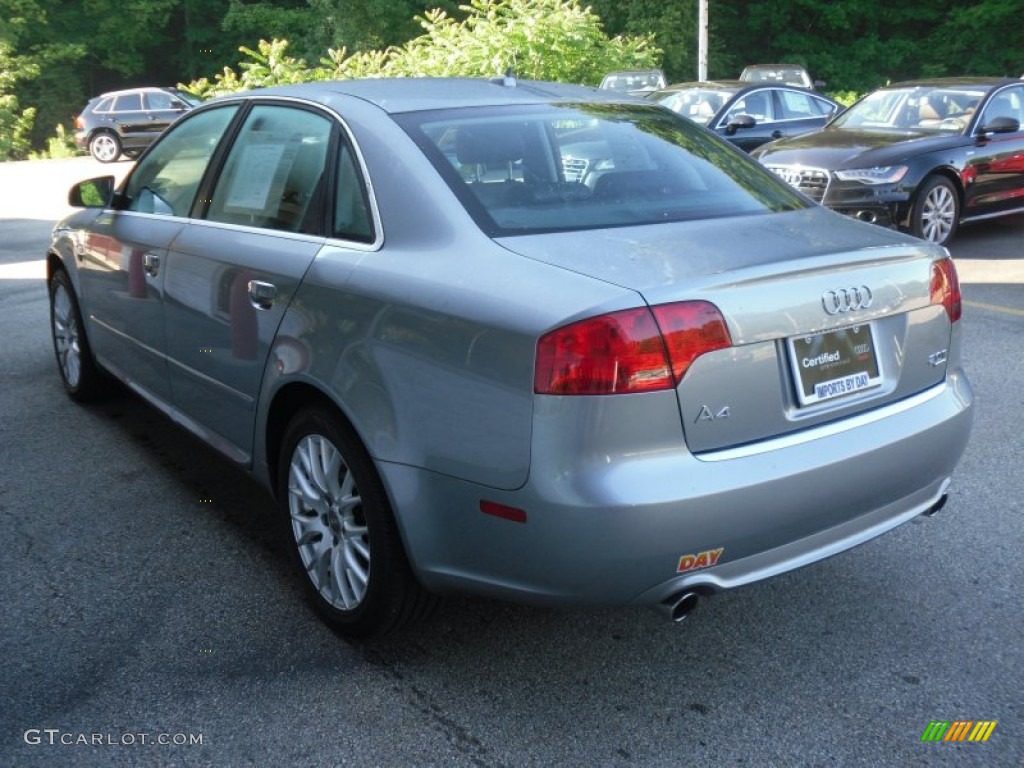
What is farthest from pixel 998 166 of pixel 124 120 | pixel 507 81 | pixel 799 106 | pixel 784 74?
pixel 124 120

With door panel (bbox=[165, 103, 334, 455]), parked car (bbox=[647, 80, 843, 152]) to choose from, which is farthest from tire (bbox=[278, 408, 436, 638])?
parked car (bbox=[647, 80, 843, 152])

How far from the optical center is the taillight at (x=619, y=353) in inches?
103

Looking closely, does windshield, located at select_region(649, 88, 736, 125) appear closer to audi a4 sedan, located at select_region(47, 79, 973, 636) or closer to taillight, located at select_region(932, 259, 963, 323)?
audi a4 sedan, located at select_region(47, 79, 973, 636)

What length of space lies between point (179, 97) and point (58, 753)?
87.6 ft

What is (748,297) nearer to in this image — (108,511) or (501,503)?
(501,503)

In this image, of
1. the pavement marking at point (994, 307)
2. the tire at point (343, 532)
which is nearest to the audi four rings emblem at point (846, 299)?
the tire at point (343, 532)

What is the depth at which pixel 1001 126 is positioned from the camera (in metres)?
10.6

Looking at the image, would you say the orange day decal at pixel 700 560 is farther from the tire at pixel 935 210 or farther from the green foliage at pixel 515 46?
the green foliage at pixel 515 46

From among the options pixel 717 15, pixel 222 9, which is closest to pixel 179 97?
pixel 222 9

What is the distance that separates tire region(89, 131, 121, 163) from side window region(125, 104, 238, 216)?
2375 cm

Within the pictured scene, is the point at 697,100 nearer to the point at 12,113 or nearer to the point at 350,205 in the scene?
the point at 350,205

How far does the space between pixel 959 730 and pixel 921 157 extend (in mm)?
8247

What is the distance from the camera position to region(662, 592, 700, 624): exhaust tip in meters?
2.78

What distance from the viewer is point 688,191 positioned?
353cm
